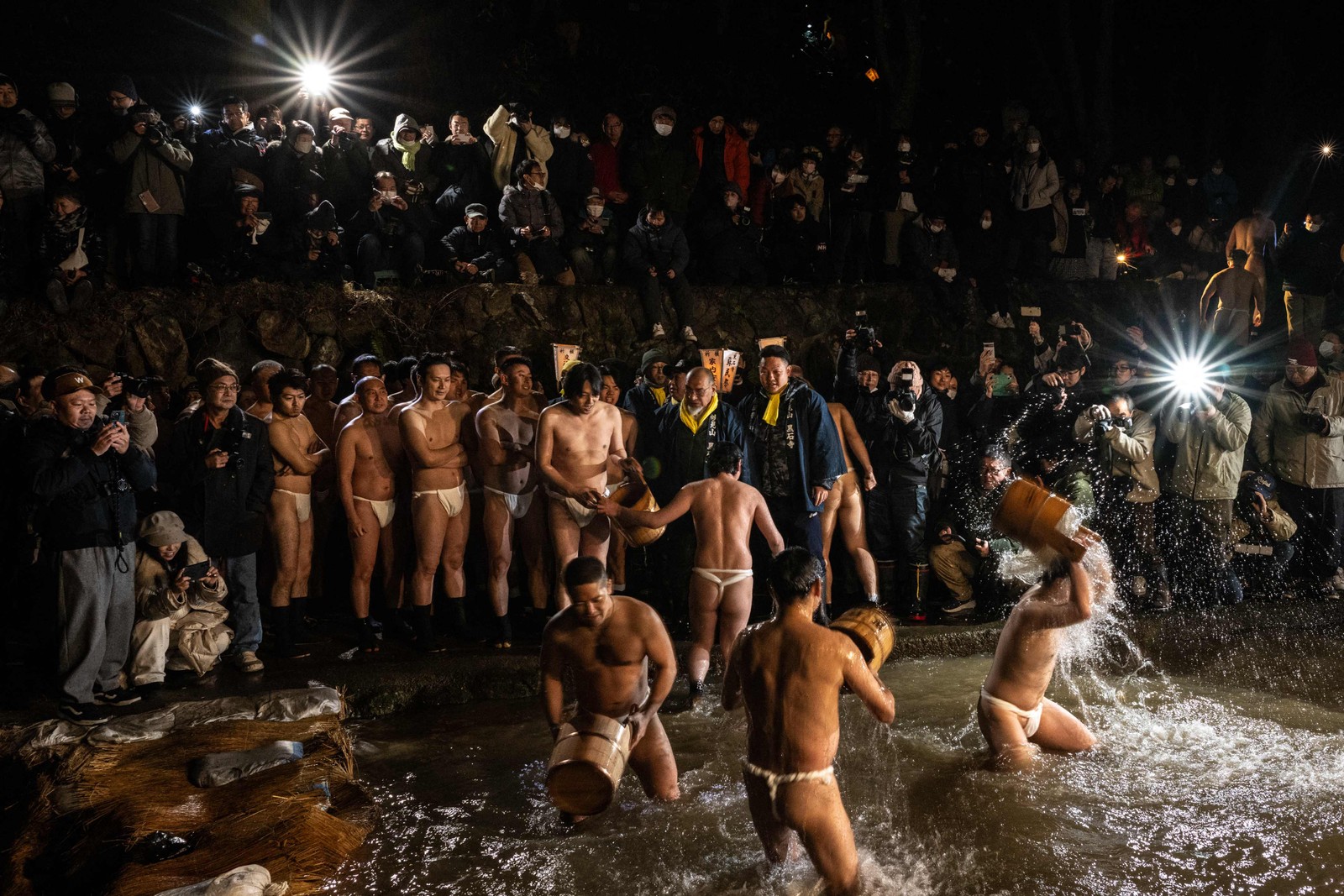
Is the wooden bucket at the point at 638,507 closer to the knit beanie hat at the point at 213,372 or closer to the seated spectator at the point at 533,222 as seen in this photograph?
the knit beanie hat at the point at 213,372

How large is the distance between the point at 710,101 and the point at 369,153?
9020mm

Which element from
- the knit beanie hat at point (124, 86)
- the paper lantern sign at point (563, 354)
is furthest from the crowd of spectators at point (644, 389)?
the paper lantern sign at point (563, 354)

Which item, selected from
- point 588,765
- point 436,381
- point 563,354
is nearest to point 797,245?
point 563,354

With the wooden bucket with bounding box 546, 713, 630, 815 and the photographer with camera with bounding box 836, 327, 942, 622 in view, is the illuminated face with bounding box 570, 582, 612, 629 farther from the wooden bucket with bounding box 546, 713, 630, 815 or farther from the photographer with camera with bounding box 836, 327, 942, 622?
the photographer with camera with bounding box 836, 327, 942, 622

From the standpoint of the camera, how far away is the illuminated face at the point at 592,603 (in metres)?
4.54

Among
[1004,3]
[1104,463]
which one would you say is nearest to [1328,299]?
[1104,463]

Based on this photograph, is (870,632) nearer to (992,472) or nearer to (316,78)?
(992,472)

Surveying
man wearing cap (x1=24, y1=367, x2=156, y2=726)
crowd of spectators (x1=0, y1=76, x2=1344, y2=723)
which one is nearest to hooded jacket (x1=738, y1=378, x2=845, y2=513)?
crowd of spectators (x1=0, y1=76, x2=1344, y2=723)

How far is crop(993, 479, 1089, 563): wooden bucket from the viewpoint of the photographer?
4867 mm

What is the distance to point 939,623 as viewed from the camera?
26.1ft

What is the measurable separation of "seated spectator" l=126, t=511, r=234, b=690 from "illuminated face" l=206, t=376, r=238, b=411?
0.79 meters

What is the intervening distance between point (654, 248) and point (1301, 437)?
20.5 ft

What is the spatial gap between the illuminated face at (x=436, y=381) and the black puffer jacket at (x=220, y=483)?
116 cm

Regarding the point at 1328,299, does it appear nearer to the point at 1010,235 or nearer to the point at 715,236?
the point at 1010,235
